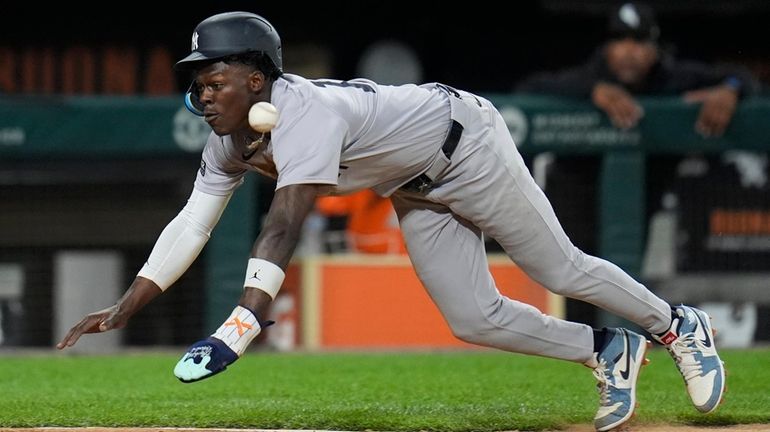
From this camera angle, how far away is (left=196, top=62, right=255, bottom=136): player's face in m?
4.15

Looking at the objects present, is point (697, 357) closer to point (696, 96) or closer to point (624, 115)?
point (624, 115)

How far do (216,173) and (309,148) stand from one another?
71cm

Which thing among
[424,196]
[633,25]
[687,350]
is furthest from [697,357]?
[633,25]

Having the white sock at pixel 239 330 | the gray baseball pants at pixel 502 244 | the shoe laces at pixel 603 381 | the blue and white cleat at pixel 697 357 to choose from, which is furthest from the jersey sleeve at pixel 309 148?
the blue and white cleat at pixel 697 357

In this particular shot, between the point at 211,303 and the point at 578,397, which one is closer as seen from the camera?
the point at 578,397

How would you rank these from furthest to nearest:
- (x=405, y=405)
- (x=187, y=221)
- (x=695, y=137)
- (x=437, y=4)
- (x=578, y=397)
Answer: (x=437, y=4), (x=695, y=137), (x=578, y=397), (x=405, y=405), (x=187, y=221)

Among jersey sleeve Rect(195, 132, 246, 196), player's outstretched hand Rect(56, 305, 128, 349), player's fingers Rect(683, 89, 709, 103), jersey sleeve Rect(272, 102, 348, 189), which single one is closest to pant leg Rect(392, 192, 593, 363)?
jersey sleeve Rect(195, 132, 246, 196)

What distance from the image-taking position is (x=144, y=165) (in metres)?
8.41

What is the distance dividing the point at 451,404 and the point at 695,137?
3442mm

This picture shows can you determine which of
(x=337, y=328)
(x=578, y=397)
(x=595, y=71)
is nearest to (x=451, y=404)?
(x=578, y=397)

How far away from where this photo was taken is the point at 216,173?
4570 mm

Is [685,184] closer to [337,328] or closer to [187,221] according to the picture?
[337,328]

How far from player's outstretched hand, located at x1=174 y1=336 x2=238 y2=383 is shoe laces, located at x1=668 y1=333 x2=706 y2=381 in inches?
74.8

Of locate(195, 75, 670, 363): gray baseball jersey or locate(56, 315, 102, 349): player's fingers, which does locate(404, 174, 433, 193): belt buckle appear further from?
locate(56, 315, 102, 349): player's fingers
